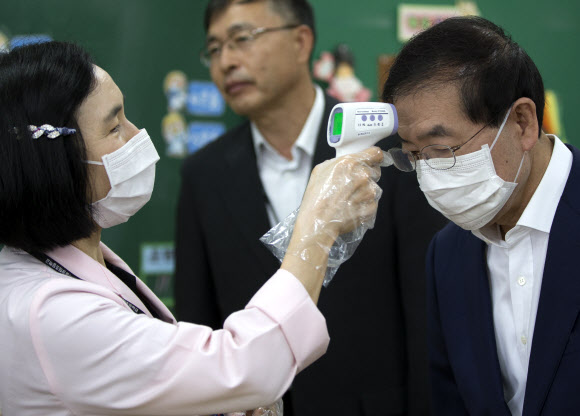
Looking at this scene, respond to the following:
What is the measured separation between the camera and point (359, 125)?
1.37 metres

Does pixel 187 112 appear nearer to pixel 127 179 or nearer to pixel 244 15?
pixel 244 15

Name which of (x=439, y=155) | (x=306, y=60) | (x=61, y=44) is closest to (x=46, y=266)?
(x=61, y=44)

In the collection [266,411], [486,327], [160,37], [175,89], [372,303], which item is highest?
[160,37]

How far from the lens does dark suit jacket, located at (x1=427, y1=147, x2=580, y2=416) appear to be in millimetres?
1308

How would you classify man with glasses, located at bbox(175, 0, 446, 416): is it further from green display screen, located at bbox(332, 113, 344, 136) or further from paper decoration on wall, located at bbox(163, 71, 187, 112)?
green display screen, located at bbox(332, 113, 344, 136)

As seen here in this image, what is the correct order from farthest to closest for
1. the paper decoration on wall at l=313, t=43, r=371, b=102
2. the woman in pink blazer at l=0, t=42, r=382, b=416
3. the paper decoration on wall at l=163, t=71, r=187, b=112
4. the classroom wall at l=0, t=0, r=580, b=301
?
the paper decoration on wall at l=313, t=43, r=371, b=102 → the paper decoration on wall at l=163, t=71, r=187, b=112 → the classroom wall at l=0, t=0, r=580, b=301 → the woman in pink blazer at l=0, t=42, r=382, b=416

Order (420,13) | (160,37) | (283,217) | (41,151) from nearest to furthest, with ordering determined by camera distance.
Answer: (41,151) → (283,217) → (160,37) → (420,13)

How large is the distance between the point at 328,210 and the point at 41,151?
610 mm

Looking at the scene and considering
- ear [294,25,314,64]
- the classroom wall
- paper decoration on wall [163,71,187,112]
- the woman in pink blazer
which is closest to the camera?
the woman in pink blazer

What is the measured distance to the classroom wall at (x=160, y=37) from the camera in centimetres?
284

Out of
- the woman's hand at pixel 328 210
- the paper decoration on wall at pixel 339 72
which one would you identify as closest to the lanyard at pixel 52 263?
the woman's hand at pixel 328 210

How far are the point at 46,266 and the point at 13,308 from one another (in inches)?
6.0

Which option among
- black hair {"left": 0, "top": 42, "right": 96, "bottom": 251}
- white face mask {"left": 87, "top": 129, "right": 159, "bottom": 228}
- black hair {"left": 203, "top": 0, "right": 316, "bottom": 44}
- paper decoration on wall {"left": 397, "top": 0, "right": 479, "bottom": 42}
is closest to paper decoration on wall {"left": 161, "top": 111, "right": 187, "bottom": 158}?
black hair {"left": 203, "top": 0, "right": 316, "bottom": 44}

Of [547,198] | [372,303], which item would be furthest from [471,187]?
[372,303]
